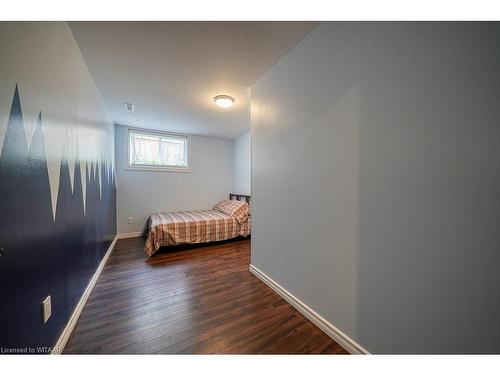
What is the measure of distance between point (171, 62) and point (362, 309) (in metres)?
2.48

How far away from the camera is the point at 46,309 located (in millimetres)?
992

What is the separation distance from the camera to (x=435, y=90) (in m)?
0.81

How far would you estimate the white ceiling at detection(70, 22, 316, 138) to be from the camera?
4.41ft

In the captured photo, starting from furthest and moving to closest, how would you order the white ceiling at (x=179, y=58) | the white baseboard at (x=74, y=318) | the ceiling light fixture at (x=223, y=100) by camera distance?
the ceiling light fixture at (x=223, y=100) < the white ceiling at (x=179, y=58) < the white baseboard at (x=74, y=318)

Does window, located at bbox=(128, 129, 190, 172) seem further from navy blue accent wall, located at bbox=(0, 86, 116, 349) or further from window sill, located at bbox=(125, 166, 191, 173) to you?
navy blue accent wall, located at bbox=(0, 86, 116, 349)

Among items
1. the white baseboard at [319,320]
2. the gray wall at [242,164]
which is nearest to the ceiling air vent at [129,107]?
the gray wall at [242,164]

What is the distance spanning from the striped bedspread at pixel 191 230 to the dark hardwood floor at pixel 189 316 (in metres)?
0.49

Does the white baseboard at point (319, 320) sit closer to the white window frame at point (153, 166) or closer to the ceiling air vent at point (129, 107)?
the ceiling air vent at point (129, 107)

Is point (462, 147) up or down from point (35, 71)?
down

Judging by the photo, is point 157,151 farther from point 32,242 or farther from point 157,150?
point 32,242

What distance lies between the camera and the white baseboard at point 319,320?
1129mm

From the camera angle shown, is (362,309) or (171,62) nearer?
(362,309)
